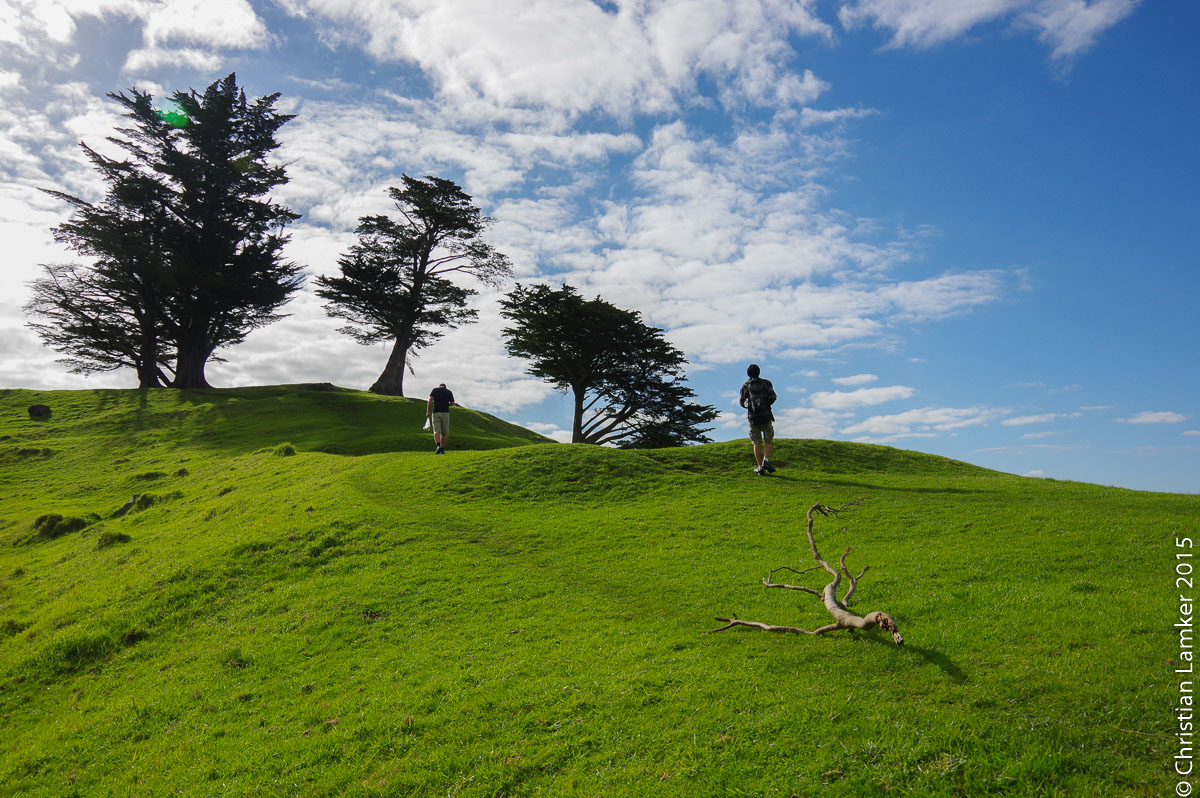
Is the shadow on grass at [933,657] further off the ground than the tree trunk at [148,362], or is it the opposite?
the tree trunk at [148,362]

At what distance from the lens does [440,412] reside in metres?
29.1

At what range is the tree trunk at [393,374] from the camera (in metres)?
53.5

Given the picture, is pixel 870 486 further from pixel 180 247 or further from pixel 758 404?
pixel 180 247

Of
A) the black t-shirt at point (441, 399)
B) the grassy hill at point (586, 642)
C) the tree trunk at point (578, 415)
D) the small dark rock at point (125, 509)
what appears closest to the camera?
the grassy hill at point (586, 642)

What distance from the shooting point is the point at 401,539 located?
16141 millimetres

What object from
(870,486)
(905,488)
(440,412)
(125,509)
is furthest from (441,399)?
(905,488)

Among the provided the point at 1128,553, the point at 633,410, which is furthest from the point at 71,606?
the point at 633,410

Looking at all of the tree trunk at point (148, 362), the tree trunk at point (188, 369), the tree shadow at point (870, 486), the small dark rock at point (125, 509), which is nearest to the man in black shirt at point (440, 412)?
the small dark rock at point (125, 509)

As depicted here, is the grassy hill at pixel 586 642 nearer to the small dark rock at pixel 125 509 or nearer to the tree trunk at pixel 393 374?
the small dark rock at pixel 125 509

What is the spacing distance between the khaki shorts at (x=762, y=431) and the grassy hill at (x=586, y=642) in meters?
1.40

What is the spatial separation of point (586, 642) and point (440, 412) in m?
20.9

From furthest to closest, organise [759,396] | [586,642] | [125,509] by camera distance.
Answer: [125,509], [759,396], [586,642]

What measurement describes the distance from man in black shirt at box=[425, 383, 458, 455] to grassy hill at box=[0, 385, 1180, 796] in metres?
5.92

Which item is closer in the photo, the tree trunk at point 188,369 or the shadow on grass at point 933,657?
the shadow on grass at point 933,657
